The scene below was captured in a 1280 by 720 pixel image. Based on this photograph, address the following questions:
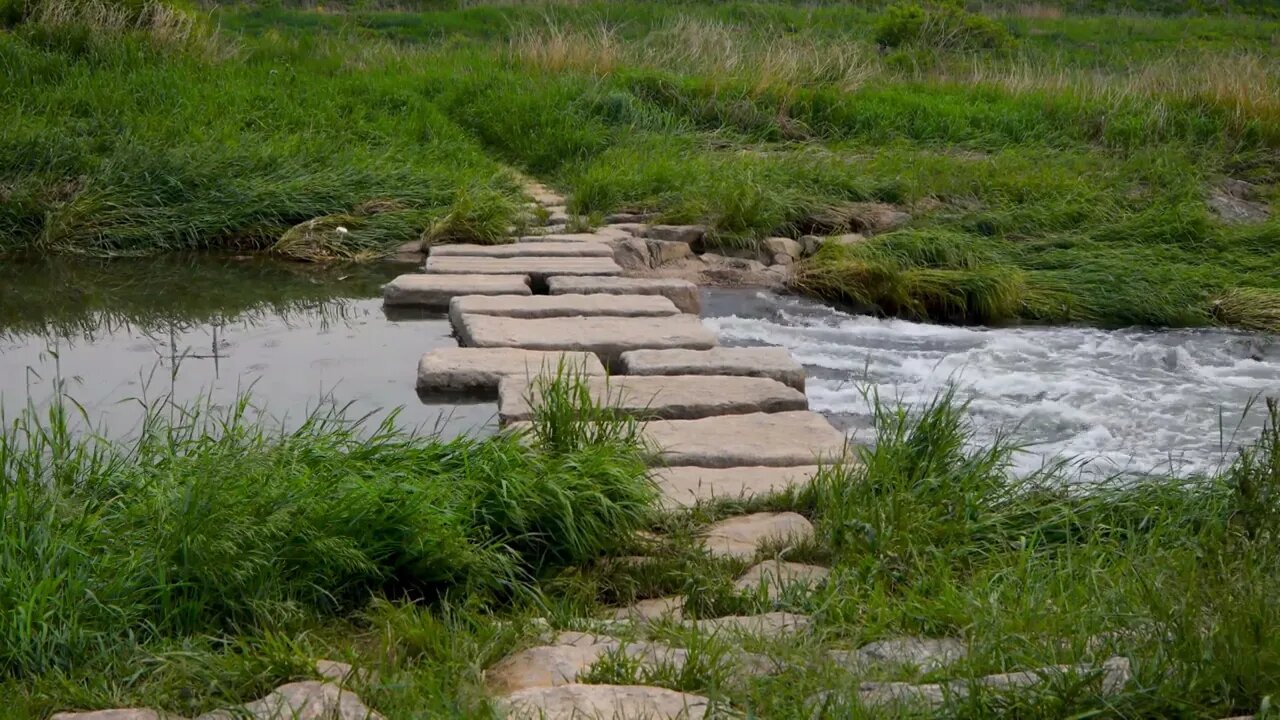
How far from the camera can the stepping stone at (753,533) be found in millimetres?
2678

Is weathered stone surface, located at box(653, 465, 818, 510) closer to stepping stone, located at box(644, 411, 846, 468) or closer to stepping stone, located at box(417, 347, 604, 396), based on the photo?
stepping stone, located at box(644, 411, 846, 468)

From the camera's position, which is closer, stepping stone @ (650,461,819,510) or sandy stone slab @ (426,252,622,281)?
stepping stone @ (650,461,819,510)

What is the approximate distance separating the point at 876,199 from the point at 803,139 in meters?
1.83

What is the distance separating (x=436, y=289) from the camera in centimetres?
486

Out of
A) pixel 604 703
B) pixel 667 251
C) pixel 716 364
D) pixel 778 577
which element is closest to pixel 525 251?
pixel 667 251

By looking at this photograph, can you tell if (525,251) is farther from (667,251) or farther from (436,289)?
(436,289)

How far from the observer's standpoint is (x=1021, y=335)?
5305 millimetres

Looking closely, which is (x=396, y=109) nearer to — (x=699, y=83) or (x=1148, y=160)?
(x=699, y=83)

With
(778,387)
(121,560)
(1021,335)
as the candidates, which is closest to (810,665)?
(121,560)

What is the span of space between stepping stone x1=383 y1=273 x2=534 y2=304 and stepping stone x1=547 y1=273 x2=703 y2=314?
14cm

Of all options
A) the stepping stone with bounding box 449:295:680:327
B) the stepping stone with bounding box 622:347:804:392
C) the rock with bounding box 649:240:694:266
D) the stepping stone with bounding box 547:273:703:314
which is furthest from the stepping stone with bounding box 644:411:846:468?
the rock with bounding box 649:240:694:266

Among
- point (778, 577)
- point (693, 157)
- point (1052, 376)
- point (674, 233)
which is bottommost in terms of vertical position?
point (1052, 376)

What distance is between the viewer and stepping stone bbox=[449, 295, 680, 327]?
14.9 feet

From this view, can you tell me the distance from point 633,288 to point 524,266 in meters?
0.59
